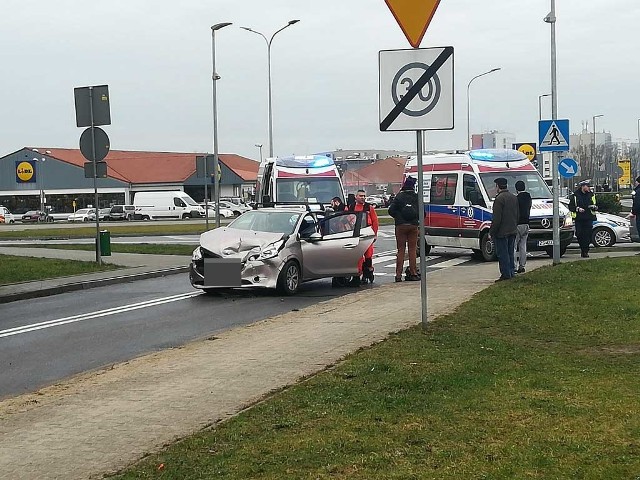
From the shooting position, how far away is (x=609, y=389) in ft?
22.8

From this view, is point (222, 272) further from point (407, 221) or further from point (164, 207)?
point (164, 207)

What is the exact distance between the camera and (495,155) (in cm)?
2342

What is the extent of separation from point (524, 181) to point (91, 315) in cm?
1295

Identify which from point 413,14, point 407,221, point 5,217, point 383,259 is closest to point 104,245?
point 383,259

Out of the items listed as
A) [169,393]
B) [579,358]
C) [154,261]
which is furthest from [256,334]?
[154,261]

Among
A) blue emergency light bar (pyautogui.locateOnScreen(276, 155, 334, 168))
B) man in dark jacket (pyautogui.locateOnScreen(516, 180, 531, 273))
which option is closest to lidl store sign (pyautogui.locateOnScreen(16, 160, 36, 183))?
blue emergency light bar (pyautogui.locateOnScreen(276, 155, 334, 168))

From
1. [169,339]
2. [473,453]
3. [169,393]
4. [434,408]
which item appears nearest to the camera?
[473,453]

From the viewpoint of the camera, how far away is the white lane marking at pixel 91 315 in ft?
40.9

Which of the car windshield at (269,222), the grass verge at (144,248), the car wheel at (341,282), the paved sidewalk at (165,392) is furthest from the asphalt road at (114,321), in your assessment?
the grass verge at (144,248)

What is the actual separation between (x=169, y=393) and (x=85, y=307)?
754 cm

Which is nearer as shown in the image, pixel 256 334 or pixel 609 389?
pixel 609 389

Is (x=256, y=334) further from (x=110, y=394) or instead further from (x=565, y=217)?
(x=565, y=217)

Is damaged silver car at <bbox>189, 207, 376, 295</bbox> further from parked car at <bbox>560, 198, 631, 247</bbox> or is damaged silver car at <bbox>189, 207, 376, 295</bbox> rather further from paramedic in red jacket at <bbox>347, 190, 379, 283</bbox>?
parked car at <bbox>560, 198, 631, 247</bbox>

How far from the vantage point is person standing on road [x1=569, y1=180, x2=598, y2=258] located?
21734mm
